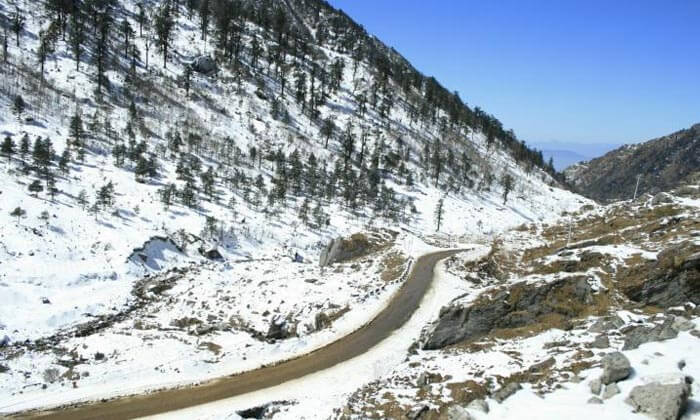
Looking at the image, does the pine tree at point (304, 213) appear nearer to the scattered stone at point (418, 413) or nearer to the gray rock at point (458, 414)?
the scattered stone at point (418, 413)

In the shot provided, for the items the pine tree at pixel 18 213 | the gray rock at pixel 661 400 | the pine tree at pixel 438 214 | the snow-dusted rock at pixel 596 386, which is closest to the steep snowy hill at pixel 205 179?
the pine tree at pixel 18 213

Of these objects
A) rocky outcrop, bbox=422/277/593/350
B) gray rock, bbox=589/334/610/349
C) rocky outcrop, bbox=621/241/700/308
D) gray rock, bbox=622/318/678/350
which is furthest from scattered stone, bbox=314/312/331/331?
gray rock, bbox=622/318/678/350

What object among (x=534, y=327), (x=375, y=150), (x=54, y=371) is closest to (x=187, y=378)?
(x=54, y=371)

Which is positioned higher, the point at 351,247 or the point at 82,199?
the point at 82,199

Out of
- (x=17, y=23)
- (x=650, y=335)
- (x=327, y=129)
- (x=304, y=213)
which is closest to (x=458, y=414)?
(x=650, y=335)

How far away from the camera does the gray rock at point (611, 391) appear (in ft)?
33.5

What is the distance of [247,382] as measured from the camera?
61.1ft

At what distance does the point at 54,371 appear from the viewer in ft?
61.6

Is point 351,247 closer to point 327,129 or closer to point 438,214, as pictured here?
point 438,214

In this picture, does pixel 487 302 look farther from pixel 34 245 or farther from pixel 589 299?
pixel 34 245

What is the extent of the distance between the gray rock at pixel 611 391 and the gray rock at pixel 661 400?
57cm

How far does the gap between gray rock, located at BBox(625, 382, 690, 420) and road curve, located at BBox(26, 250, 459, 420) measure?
12.9 metres

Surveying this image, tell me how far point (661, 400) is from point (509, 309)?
9788mm

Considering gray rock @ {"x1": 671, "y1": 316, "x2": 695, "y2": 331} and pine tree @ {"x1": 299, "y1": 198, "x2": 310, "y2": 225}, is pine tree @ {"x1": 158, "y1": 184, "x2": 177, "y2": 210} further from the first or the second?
gray rock @ {"x1": 671, "y1": 316, "x2": 695, "y2": 331}
